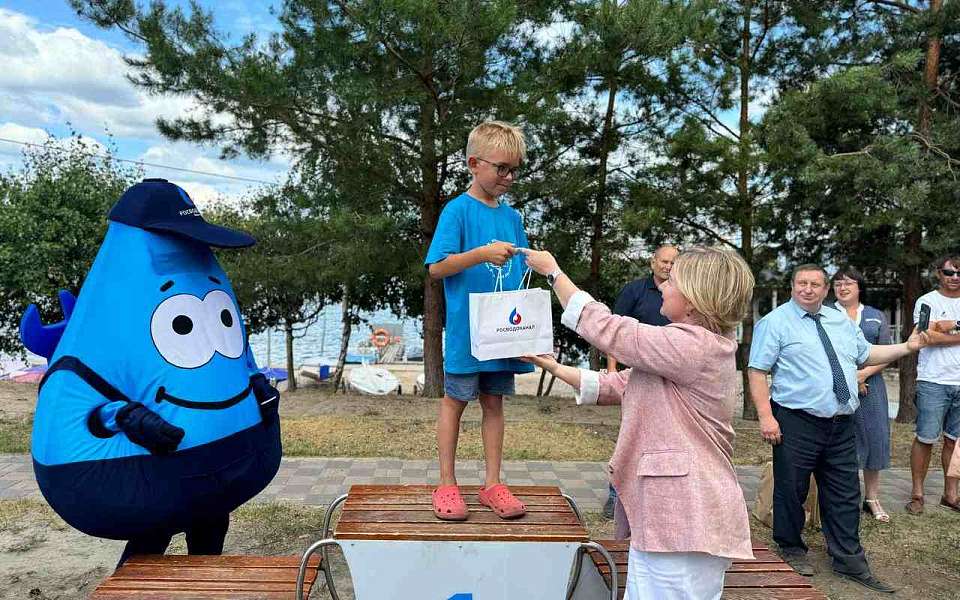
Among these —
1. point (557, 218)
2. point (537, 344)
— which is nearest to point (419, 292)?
point (557, 218)

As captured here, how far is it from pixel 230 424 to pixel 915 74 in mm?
10551

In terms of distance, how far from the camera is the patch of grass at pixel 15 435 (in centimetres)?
648

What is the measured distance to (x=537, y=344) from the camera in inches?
104

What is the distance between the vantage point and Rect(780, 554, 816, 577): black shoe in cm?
399

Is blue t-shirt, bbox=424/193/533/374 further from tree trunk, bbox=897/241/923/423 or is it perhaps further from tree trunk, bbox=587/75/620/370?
tree trunk, bbox=897/241/923/423

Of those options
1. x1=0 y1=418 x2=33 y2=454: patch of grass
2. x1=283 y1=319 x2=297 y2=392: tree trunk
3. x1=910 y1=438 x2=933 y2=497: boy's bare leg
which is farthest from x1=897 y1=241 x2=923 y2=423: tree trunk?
x1=0 y1=418 x2=33 y2=454: patch of grass

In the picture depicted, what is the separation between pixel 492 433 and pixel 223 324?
1.22 m

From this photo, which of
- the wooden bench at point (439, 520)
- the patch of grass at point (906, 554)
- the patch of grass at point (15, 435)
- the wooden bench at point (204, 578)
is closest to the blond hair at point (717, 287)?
the wooden bench at point (439, 520)

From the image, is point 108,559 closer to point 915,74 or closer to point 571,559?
point 571,559

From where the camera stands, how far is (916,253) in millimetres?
9602

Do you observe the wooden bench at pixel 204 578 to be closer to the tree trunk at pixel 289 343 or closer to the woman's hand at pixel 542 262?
the woman's hand at pixel 542 262

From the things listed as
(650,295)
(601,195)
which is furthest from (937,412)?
(601,195)

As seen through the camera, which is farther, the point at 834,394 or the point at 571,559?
the point at 834,394

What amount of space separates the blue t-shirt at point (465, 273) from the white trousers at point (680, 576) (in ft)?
3.10
